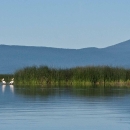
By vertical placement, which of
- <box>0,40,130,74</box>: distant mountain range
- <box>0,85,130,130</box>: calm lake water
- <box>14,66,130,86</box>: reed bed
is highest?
<box>0,40,130,74</box>: distant mountain range

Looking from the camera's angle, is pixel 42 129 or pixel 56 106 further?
pixel 56 106

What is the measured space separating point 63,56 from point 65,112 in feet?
408

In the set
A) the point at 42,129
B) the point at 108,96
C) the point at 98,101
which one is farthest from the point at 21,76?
the point at 42,129

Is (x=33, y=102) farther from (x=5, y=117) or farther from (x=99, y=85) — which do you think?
(x=99, y=85)

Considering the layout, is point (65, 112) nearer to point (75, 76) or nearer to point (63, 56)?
point (75, 76)

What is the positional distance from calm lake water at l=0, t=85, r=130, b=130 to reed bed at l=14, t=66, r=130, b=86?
346 inches

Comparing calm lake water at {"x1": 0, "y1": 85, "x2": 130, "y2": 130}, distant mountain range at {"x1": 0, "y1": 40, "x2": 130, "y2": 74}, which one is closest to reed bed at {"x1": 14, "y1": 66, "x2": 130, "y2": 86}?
calm lake water at {"x1": 0, "y1": 85, "x2": 130, "y2": 130}

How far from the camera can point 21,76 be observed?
37.1m

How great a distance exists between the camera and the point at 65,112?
61.0 ft

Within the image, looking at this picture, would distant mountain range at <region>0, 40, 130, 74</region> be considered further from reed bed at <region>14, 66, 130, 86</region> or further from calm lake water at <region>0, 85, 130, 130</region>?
calm lake water at <region>0, 85, 130, 130</region>

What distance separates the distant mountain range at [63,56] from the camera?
129875mm

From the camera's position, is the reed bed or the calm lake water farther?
the reed bed

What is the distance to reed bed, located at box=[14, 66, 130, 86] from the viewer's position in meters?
35.8

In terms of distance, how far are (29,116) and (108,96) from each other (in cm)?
891
